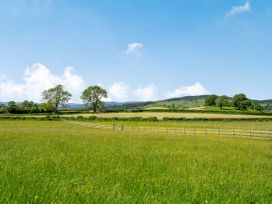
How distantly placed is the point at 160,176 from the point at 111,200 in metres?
3.56

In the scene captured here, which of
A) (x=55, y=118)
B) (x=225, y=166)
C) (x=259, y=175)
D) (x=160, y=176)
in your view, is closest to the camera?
(x=160, y=176)

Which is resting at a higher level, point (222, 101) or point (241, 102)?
point (222, 101)

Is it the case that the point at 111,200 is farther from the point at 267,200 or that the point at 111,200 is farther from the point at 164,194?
the point at 267,200

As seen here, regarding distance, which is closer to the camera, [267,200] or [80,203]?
[80,203]

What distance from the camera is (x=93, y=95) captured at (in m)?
171

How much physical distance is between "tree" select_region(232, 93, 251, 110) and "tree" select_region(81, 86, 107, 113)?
72.0m

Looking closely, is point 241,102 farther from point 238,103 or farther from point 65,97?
point 65,97

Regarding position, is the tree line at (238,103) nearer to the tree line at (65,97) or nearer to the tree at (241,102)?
the tree at (241,102)

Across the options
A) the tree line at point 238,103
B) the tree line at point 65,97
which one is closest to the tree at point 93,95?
the tree line at point 65,97

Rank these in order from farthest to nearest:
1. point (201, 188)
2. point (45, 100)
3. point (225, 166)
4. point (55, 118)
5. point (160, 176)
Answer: point (45, 100), point (55, 118), point (225, 166), point (160, 176), point (201, 188)

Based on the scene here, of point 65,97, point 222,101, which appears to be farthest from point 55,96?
point 222,101

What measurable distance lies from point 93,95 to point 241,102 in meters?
79.6

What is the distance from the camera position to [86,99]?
170375mm

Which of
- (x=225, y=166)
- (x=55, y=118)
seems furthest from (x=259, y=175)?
(x=55, y=118)
